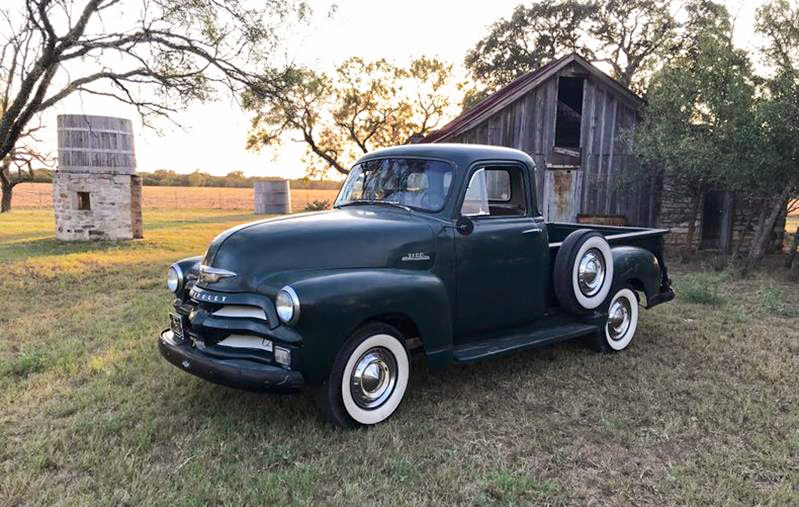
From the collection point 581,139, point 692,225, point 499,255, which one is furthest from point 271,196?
point 499,255

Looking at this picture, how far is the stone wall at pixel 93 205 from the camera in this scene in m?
13.6

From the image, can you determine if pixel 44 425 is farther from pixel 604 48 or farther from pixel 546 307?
pixel 604 48

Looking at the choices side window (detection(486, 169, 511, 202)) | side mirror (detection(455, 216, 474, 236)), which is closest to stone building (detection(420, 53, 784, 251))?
side window (detection(486, 169, 511, 202))

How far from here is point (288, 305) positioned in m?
3.25

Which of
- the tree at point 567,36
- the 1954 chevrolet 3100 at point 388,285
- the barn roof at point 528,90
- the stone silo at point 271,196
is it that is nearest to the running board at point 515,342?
the 1954 chevrolet 3100 at point 388,285

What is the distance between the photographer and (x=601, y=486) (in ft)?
10.0

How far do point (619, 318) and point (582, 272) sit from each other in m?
1.04

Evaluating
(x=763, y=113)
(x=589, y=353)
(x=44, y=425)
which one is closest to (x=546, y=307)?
(x=589, y=353)

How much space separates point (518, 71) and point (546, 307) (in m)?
22.0

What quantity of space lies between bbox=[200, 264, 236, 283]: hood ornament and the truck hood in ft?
0.09

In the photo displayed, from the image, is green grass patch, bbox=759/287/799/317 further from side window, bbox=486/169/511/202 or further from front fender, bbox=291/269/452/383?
front fender, bbox=291/269/452/383

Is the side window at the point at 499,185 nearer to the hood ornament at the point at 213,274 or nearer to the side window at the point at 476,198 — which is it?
the side window at the point at 476,198

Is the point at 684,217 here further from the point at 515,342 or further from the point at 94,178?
the point at 94,178

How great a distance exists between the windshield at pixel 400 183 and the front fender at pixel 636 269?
222 cm
